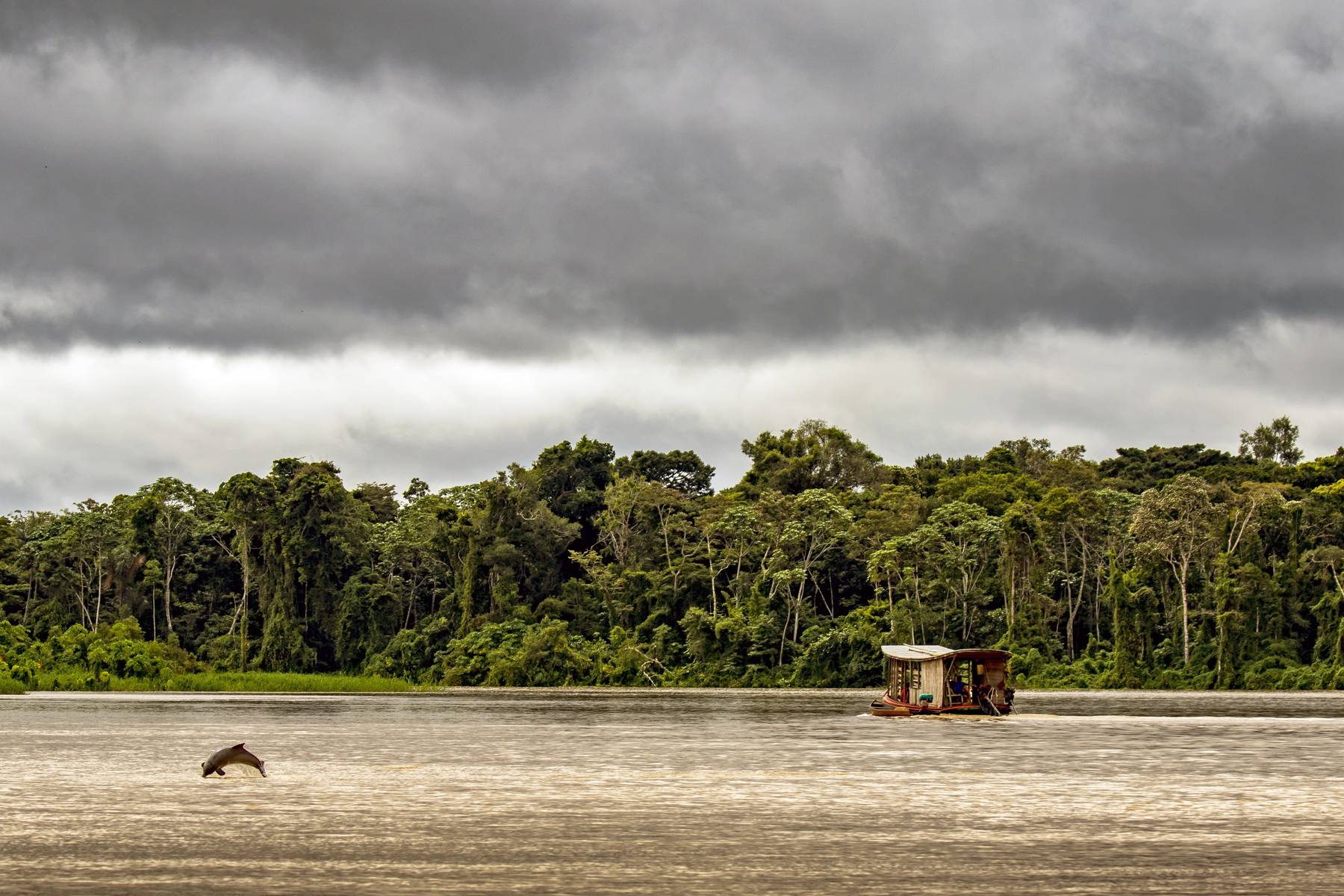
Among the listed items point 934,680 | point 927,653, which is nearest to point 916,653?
point 927,653

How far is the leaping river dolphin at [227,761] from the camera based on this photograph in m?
26.1

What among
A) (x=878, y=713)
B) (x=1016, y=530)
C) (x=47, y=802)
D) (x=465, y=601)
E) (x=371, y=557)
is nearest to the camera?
(x=47, y=802)

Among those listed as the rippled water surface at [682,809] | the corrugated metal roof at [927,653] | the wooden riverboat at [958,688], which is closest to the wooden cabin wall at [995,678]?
the wooden riverboat at [958,688]

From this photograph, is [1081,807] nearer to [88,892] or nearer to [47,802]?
[88,892]

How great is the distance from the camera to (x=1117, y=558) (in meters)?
81.1

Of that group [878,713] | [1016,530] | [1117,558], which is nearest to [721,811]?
[878,713]

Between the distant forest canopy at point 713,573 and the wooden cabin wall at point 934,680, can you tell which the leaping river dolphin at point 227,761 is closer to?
the wooden cabin wall at point 934,680

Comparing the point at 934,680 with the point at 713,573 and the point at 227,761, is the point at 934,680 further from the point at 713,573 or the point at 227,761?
the point at 713,573

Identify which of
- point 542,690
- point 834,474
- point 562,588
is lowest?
point 542,690

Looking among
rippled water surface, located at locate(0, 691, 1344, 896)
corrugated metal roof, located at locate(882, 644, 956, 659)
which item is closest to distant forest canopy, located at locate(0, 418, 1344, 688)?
corrugated metal roof, located at locate(882, 644, 956, 659)

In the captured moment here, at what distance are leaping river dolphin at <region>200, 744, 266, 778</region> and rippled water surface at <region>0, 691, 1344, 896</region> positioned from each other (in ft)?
1.13

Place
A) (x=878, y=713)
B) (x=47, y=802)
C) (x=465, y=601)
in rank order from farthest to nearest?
(x=465, y=601) < (x=878, y=713) < (x=47, y=802)

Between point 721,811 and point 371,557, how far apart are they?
3274 inches

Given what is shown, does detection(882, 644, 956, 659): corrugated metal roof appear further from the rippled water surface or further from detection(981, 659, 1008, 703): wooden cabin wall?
the rippled water surface
